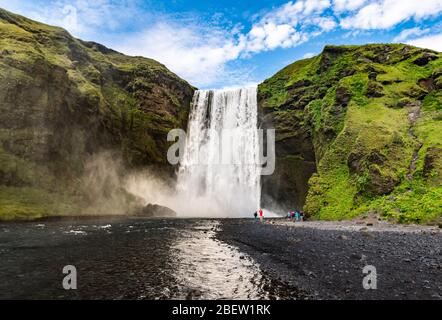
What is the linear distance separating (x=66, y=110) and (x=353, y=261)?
4712 cm

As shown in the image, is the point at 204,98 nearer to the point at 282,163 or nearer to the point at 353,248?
the point at 282,163

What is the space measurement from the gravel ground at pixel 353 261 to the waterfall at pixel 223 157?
36.6 metres

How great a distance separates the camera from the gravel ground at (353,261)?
31.2 ft

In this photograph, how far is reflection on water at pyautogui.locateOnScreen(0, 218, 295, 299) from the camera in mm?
10055

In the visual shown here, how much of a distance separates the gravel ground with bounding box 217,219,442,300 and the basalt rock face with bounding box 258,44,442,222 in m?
10.7

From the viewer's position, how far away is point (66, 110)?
47.8 metres

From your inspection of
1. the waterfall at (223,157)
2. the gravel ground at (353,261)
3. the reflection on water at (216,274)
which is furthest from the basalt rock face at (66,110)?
the gravel ground at (353,261)

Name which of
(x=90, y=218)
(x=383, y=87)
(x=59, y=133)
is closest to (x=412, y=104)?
(x=383, y=87)

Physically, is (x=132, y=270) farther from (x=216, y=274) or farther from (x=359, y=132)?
(x=359, y=132)

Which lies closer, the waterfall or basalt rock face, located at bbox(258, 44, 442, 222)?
basalt rock face, located at bbox(258, 44, 442, 222)

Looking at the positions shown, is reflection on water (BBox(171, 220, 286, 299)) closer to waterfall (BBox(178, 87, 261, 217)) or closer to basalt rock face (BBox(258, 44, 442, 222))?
basalt rock face (BBox(258, 44, 442, 222))

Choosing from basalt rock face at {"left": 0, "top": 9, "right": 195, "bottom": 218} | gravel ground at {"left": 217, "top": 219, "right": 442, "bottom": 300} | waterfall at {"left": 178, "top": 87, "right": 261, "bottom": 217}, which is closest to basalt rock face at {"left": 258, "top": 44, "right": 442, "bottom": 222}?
waterfall at {"left": 178, "top": 87, "right": 261, "bottom": 217}

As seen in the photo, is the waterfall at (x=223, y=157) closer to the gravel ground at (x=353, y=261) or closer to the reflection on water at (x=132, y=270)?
the gravel ground at (x=353, y=261)

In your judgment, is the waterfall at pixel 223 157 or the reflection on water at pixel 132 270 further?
the waterfall at pixel 223 157
